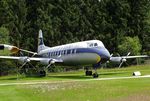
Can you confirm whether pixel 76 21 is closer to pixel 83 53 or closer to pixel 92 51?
pixel 83 53

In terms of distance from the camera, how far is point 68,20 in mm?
104438

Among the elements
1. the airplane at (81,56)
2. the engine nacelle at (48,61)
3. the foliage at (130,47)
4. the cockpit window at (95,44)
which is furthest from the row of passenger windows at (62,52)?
the foliage at (130,47)

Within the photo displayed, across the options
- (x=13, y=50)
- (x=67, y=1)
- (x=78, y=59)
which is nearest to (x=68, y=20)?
(x=67, y=1)

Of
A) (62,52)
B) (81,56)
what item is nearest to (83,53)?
(81,56)

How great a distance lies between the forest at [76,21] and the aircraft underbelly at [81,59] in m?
42.9

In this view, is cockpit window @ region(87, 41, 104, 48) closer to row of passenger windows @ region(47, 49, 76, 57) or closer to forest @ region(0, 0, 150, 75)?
row of passenger windows @ region(47, 49, 76, 57)

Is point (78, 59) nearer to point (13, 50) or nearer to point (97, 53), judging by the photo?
point (97, 53)

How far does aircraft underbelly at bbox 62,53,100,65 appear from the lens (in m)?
49.8

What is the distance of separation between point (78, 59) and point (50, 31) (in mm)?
47242

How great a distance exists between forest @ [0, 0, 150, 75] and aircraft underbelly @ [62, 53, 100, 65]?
141 feet

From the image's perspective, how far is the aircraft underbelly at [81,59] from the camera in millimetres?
49812

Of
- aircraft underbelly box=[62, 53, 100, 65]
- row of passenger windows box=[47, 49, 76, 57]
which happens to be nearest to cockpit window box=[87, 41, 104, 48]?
aircraft underbelly box=[62, 53, 100, 65]

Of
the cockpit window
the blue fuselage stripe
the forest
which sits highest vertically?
the forest

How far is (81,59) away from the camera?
52344 millimetres
